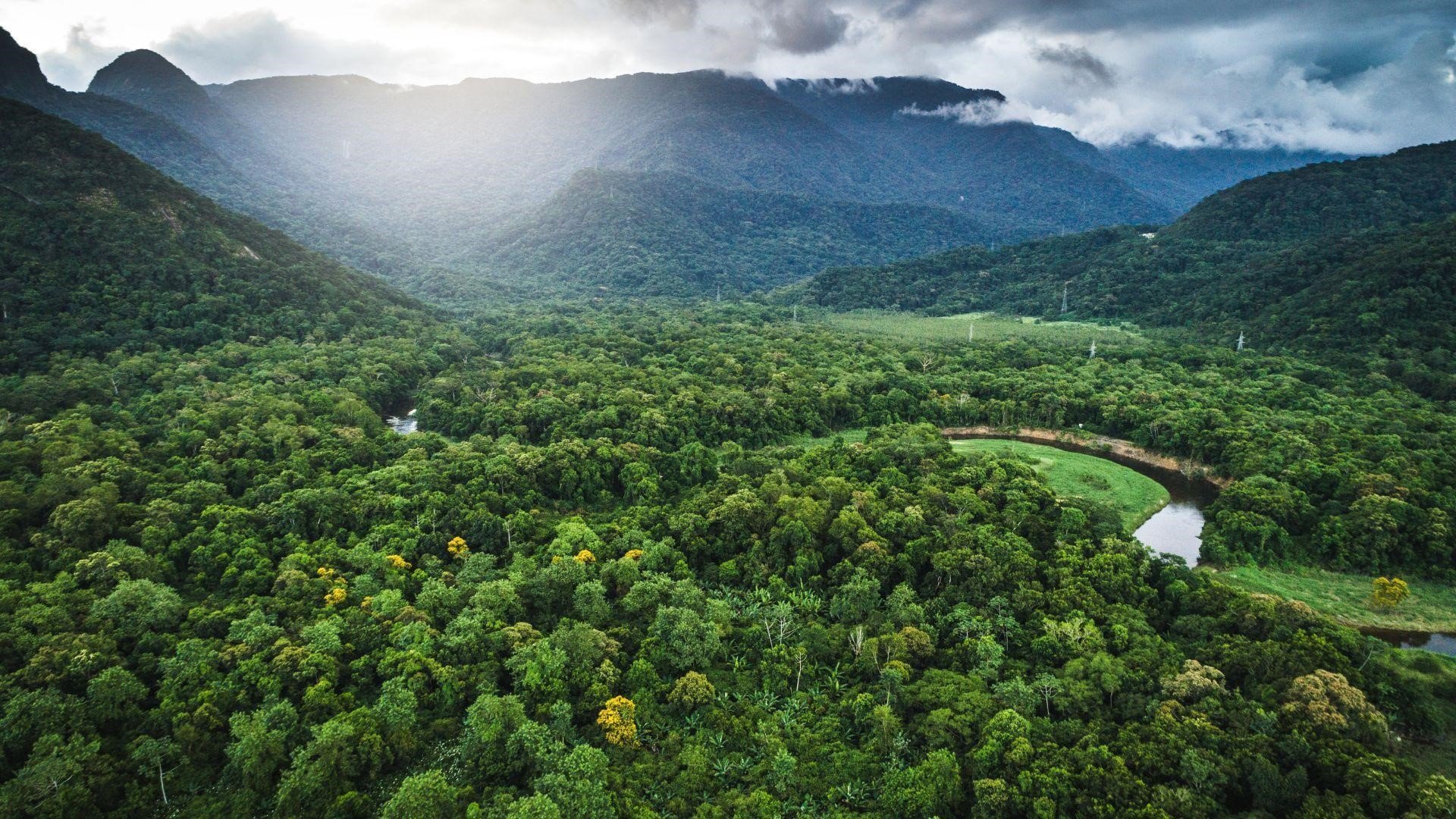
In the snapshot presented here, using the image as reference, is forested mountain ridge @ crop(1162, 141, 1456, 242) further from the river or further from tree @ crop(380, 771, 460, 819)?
tree @ crop(380, 771, 460, 819)

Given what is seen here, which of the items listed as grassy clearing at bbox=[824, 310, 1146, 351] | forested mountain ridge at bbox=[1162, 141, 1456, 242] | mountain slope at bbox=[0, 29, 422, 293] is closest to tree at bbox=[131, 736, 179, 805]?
grassy clearing at bbox=[824, 310, 1146, 351]

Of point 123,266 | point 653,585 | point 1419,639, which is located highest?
point 123,266

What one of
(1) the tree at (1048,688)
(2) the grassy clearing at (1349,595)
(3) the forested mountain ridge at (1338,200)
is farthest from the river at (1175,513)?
(3) the forested mountain ridge at (1338,200)

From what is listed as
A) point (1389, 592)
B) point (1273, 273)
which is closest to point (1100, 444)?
point (1389, 592)

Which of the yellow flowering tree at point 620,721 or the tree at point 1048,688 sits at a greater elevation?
the tree at point 1048,688

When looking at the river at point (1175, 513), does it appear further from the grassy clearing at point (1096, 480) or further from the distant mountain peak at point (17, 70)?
the distant mountain peak at point (17, 70)

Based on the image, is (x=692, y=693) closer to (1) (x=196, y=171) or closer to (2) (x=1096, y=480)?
(2) (x=1096, y=480)
